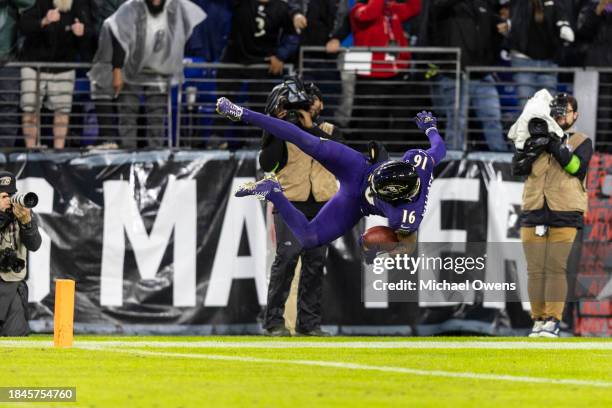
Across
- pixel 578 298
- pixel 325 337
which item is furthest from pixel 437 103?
pixel 325 337

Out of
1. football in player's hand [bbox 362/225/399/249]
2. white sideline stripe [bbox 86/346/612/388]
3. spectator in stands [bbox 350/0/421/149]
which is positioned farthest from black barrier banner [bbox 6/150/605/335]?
white sideline stripe [bbox 86/346/612/388]

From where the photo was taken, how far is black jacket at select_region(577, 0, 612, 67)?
15336 mm

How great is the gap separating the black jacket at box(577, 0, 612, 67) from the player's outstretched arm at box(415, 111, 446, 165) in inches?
135

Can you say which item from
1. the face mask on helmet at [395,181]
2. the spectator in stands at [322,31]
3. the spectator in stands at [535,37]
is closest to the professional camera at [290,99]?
the face mask on helmet at [395,181]

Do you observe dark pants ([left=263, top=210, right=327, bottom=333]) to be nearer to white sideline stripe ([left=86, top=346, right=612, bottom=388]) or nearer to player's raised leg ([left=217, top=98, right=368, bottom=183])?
player's raised leg ([left=217, top=98, right=368, bottom=183])

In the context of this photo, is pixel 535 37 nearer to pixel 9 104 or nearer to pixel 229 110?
pixel 229 110

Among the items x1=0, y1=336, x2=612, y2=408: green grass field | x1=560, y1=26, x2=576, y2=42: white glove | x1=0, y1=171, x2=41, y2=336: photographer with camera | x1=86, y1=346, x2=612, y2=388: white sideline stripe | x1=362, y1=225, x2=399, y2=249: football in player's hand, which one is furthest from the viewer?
x1=560, y1=26, x2=576, y2=42: white glove

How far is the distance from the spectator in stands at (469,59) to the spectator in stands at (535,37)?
27cm

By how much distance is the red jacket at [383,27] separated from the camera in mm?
15469

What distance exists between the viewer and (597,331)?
1541 cm

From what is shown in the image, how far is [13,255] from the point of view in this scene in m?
13.3

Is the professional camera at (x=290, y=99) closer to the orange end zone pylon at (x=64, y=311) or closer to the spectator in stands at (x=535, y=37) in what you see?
the orange end zone pylon at (x=64, y=311)

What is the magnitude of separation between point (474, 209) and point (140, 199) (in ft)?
12.6

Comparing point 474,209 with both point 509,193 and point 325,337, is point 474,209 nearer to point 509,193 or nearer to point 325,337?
point 509,193
